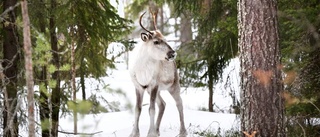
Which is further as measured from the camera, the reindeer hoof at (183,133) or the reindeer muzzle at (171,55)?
the reindeer hoof at (183,133)

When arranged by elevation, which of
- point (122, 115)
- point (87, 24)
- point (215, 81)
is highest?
point (87, 24)

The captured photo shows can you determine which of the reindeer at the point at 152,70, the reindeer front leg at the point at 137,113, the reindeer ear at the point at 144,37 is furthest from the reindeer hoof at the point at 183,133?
the reindeer ear at the point at 144,37

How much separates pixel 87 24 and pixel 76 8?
325 millimetres

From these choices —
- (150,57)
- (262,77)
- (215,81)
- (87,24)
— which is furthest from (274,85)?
(215,81)

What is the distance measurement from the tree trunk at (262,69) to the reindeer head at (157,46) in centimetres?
231

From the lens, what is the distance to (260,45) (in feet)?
18.4

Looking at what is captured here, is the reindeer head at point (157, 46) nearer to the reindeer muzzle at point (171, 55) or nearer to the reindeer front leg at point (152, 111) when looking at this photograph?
the reindeer muzzle at point (171, 55)

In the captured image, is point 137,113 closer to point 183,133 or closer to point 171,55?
point 183,133

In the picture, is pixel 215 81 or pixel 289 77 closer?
pixel 289 77

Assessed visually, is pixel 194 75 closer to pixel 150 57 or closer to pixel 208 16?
pixel 208 16

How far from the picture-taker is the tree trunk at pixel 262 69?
562cm

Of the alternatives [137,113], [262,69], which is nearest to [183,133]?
[137,113]

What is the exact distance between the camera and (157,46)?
26.3 feet

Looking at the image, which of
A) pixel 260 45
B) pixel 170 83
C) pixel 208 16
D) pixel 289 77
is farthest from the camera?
pixel 208 16
